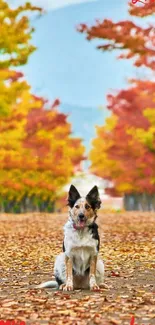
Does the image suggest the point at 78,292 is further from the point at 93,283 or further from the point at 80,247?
the point at 80,247

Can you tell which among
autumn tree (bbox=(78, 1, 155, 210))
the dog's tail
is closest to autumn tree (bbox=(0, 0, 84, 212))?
autumn tree (bbox=(78, 1, 155, 210))

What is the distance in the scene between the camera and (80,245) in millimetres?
10547

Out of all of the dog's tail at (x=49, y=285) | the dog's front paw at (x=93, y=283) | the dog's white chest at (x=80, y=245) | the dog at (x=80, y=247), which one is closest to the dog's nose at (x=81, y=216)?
the dog at (x=80, y=247)

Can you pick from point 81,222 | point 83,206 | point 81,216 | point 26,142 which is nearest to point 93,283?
point 81,222

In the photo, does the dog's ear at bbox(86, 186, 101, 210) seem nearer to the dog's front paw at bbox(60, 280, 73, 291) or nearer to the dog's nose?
the dog's nose

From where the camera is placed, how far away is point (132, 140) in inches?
2025

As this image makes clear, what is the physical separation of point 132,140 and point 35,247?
32.8m

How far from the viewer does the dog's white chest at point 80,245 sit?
1055 cm

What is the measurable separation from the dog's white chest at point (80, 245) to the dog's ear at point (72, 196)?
47 centimetres

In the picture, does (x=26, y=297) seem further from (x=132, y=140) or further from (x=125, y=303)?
(x=132, y=140)

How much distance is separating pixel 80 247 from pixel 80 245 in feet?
0.21

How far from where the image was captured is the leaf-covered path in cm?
884

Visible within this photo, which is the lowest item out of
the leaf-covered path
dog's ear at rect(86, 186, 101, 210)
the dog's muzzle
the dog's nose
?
the leaf-covered path

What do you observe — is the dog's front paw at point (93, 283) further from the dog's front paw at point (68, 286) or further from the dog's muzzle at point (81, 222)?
the dog's muzzle at point (81, 222)
